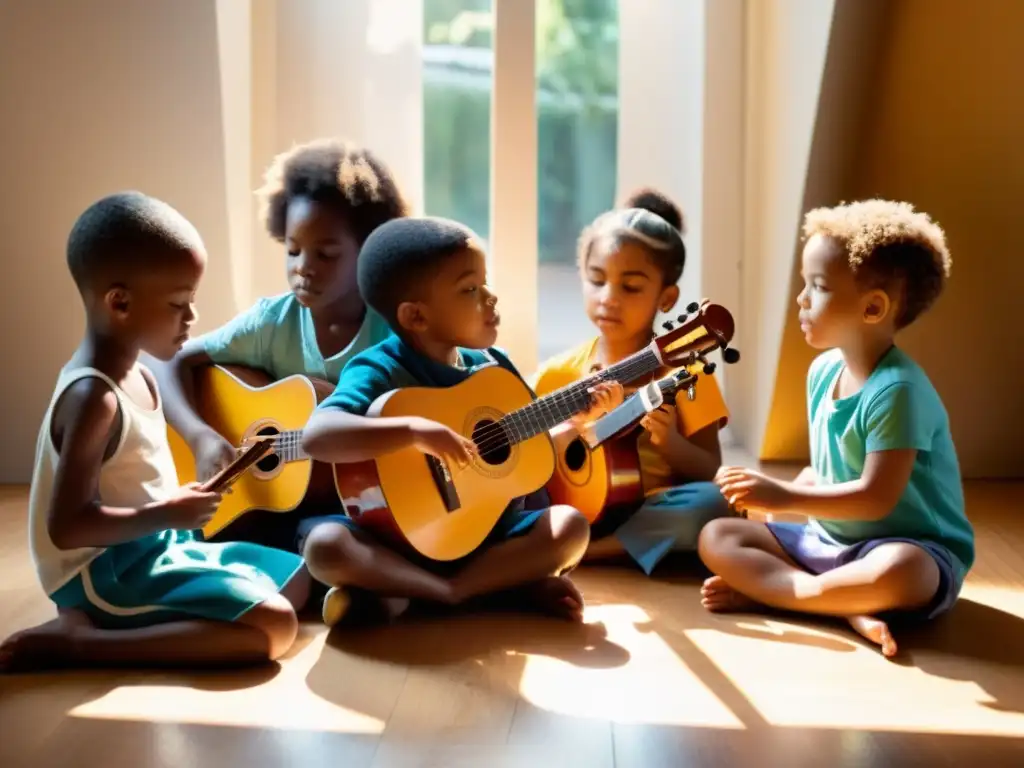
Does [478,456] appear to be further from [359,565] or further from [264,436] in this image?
[264,436]

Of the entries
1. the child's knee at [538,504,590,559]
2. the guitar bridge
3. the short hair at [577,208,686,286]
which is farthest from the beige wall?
the guitar bridge

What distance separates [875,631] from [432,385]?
778mm

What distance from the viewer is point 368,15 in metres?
3.00

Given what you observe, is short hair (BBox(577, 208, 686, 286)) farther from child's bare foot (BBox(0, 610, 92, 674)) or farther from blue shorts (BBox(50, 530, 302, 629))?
child's bare foot (BBox(0, 610, 92, 674))

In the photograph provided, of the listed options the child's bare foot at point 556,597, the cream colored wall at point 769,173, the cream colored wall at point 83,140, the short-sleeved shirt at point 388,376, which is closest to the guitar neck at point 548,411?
the short-sleeved shirt at point 388,376

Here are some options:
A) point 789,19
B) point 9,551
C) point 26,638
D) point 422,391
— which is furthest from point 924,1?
point 9,551

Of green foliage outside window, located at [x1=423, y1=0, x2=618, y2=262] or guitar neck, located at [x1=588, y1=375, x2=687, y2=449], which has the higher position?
green foliage outside window, located at [x1=423, y1=0, x2=618, y2=262]

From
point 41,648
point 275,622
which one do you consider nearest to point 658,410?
point 275,622

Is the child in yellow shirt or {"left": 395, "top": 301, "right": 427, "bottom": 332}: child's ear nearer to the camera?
{"left": 395, "top": 301, "right": 427, "bottom": 332}: child's ear

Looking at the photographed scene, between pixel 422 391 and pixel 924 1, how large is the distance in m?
1.21

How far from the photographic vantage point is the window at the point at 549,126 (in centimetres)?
313

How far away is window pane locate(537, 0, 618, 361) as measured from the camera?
125 inches

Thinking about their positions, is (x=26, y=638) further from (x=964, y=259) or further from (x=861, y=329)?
(x=964, y=259)

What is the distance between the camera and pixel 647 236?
2246mm
